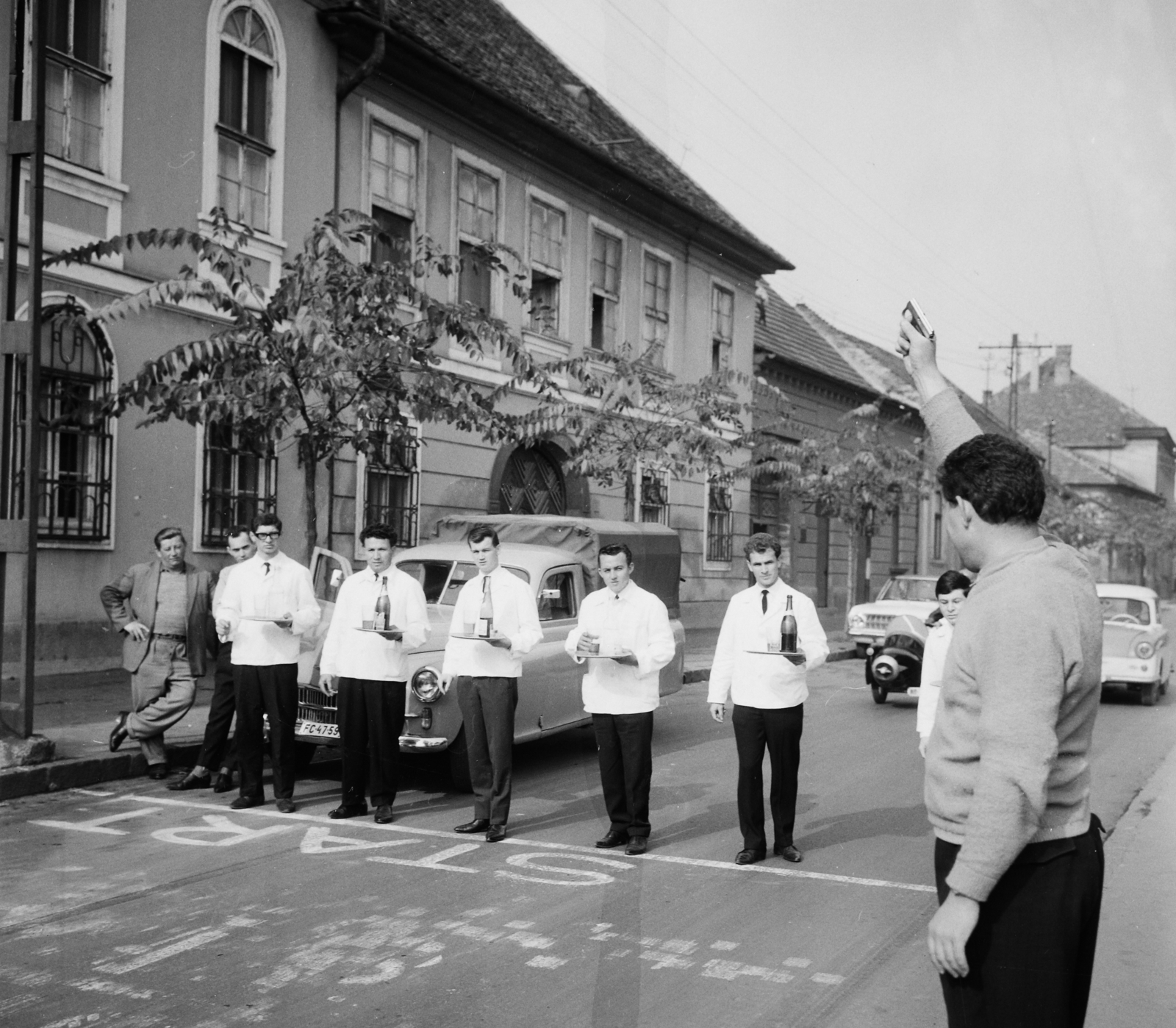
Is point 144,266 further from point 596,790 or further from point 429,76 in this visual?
point 596,790

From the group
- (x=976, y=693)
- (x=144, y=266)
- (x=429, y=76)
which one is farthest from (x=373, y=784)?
(x=429, y=76)

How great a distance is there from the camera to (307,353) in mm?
10750

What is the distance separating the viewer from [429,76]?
18.7m

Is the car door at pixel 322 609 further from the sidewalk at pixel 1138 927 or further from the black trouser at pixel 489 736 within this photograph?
the sidewalk at pixel 1138 927

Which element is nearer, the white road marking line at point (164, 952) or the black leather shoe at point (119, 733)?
the white road marking line at point (164, 952)

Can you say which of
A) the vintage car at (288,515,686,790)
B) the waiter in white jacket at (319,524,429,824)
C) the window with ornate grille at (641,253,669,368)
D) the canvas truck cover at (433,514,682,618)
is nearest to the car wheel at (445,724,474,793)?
the vintage car at (288,515,686,790)

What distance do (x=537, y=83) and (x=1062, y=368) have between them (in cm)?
6945

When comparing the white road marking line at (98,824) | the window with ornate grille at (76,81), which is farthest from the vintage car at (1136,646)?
the window with ornate grille at (76,81)

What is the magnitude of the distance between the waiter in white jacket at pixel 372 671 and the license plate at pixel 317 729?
0.86 m

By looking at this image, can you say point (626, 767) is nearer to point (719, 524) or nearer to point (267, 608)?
point (267, 608)

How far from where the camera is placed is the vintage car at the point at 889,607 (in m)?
20.2

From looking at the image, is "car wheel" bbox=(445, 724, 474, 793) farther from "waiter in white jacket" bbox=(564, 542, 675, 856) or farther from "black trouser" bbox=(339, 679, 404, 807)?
"waiter in white jacket" bbox=(564, 542, 675, 856)

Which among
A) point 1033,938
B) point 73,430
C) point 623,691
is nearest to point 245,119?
point 73,430

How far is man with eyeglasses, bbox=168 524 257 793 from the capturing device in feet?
30.2
